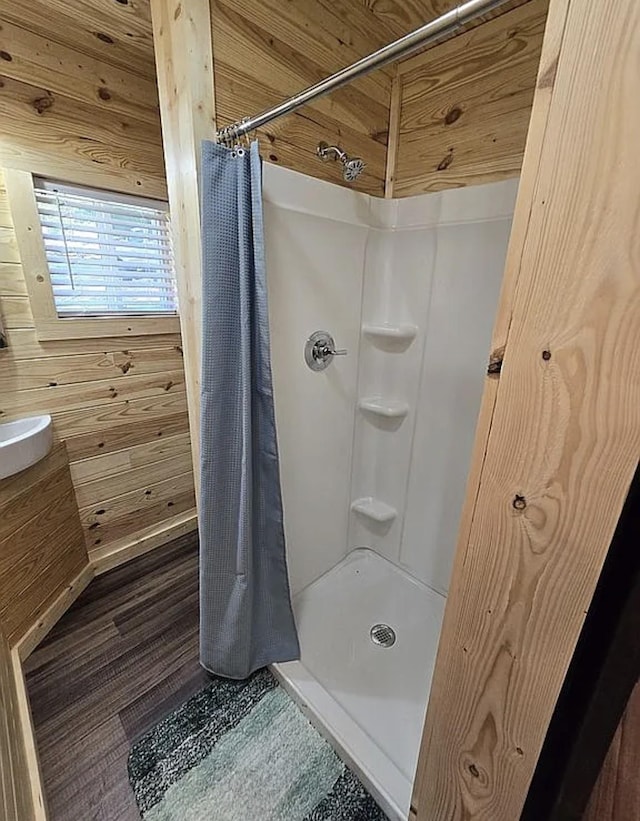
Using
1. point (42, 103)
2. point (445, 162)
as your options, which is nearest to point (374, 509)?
point (445, 162)

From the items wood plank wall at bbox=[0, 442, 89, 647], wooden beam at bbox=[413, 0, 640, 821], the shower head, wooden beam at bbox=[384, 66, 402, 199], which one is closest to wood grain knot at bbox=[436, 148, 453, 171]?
wooden beam at bbox=[384, 66, 402, 199]

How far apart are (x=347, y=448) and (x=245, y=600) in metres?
0.83

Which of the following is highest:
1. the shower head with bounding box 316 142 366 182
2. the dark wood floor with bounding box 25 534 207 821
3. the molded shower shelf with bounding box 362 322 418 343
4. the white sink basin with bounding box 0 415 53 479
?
the shower head with bounding box 316 142 366 182

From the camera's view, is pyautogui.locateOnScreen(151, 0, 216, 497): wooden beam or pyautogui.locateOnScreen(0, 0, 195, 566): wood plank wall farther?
pyautogui.locateOnScreen(0, 0, 195, 566): wood plank wall

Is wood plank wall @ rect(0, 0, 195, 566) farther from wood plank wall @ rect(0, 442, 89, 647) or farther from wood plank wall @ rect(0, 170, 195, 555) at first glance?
wood plank wall @ rect(0, 442, 89, 647)

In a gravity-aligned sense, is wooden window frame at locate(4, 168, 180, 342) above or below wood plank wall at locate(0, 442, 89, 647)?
above

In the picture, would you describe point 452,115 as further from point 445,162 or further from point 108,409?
point 108,409

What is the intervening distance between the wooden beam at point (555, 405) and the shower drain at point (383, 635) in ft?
3.26

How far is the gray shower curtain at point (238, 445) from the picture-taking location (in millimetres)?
1038

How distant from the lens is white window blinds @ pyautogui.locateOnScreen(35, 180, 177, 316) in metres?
1.59

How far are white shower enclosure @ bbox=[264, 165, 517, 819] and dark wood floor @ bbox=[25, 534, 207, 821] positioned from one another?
1.64 ft

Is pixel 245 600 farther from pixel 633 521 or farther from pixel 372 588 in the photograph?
pixel 633 521

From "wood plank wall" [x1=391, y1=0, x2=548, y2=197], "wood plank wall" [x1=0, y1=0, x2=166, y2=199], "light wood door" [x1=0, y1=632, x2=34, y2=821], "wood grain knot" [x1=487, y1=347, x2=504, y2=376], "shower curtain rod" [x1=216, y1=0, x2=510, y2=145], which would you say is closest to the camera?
"wood grain knot" [x1=487, y1=347, x2=504, y2=376]

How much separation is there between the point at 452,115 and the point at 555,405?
1492 millimetres
